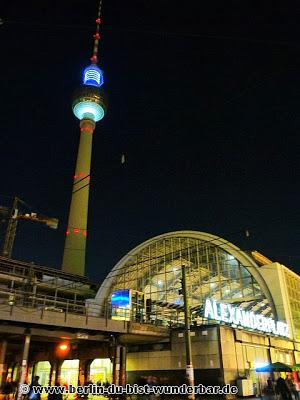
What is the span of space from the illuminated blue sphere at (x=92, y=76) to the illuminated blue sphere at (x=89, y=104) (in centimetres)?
421

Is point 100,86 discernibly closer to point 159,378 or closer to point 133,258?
point 133,258

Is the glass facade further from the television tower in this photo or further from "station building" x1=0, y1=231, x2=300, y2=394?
the television tower

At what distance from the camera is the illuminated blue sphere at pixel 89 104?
78.7 meters

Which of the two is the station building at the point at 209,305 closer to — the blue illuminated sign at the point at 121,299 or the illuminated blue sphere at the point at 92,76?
the blue illuminated sign at the point at 121,299

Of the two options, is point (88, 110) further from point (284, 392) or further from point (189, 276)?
point (284, 392)

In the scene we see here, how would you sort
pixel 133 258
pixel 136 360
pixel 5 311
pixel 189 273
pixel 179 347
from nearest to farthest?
pixel 5 311 → pixel 179 347 → pixel 136 360 → pixel 189 273 → pixel 133 258

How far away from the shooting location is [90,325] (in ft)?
83.9

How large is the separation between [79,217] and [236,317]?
133ft

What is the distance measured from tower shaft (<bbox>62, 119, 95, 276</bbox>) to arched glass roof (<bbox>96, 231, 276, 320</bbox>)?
Result: 10774 mm

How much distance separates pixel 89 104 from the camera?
258 feet

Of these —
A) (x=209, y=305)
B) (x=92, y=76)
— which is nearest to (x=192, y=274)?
(x=209, y=305)

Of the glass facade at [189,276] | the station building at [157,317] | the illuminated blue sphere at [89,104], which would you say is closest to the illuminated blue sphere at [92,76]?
the illuminated blue sphere at [89,104]

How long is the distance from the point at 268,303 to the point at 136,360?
707 inches

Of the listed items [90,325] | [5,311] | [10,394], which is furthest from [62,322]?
[10,394]
